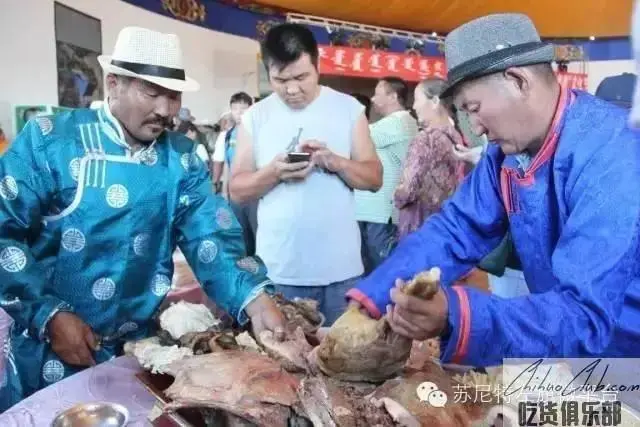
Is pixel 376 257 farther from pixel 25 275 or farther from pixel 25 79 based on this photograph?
pixel 25 79

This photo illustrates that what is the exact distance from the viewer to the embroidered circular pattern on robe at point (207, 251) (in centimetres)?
196

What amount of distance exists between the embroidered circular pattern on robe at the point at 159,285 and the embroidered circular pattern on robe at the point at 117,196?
25 cm

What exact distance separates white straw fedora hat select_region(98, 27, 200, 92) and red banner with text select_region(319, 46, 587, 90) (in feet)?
Answer: 23.9

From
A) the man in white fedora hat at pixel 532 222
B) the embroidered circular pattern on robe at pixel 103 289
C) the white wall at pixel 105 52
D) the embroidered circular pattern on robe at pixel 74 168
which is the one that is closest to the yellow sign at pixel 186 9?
the white wall at pixel 105 52

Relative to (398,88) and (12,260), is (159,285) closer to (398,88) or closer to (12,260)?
(12,260)

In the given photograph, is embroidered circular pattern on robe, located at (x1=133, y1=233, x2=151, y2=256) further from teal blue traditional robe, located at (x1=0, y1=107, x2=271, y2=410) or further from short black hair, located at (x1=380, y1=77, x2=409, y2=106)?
short black hair, located at (x1=380, y1=77, x2=409, y2=106)

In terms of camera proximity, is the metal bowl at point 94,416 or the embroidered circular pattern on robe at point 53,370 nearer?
the metal bowl at point 94,416

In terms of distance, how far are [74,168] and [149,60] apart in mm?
362

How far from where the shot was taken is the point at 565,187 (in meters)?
1.35

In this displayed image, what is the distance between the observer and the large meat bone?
127cm

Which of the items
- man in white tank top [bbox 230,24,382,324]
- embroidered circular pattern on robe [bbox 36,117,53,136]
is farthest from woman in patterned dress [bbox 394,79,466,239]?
embroidered circular pattern on robe [bbox 36,117,53,136]

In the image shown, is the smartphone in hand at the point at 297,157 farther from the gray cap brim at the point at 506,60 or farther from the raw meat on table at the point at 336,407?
the raw meat on table at the point at 336,407

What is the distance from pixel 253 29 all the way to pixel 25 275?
25.6 ft

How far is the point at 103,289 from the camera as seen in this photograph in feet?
6.13
